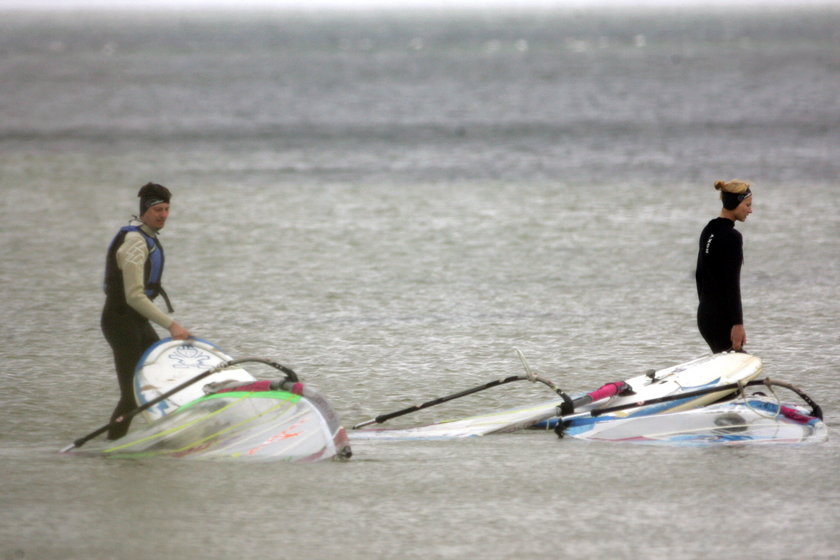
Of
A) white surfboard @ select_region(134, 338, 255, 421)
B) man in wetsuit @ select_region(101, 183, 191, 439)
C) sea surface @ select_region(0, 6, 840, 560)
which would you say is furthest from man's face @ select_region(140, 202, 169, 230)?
sea surface @ select_region(0, 6, 840, 560)

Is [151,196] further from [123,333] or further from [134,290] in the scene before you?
[123,333]

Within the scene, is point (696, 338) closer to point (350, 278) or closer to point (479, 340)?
point (479, 340)

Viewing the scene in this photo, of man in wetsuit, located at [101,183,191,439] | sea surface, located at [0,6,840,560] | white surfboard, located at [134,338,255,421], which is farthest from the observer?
white surfboard, located at [134,338,255,421]

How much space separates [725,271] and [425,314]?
4.61 metres

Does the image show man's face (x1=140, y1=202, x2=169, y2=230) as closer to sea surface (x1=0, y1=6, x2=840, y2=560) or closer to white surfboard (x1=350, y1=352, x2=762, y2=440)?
sea surface (x1=0, y1=6, x2=840, y2=560)

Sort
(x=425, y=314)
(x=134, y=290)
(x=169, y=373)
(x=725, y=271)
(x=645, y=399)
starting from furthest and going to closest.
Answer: (x=425, y=314) → (x=725, y=271) → (x=645, y=399) → (x=169, y=373) → (x=134, y=290)

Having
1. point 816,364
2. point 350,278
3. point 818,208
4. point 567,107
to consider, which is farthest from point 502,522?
point 567,107

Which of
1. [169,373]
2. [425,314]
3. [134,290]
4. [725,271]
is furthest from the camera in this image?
[425,314]

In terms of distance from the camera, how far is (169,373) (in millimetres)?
7895

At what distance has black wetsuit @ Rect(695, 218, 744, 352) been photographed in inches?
330

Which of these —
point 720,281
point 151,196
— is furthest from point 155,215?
point 720,281

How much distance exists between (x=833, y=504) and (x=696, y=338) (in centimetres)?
459

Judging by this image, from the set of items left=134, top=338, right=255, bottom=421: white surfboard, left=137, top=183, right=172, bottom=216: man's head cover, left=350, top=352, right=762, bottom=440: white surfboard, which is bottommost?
left=350, top=352, right=762, bottom=440: white surfboard

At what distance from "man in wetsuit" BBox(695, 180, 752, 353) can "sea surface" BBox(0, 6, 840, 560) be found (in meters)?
0.94
